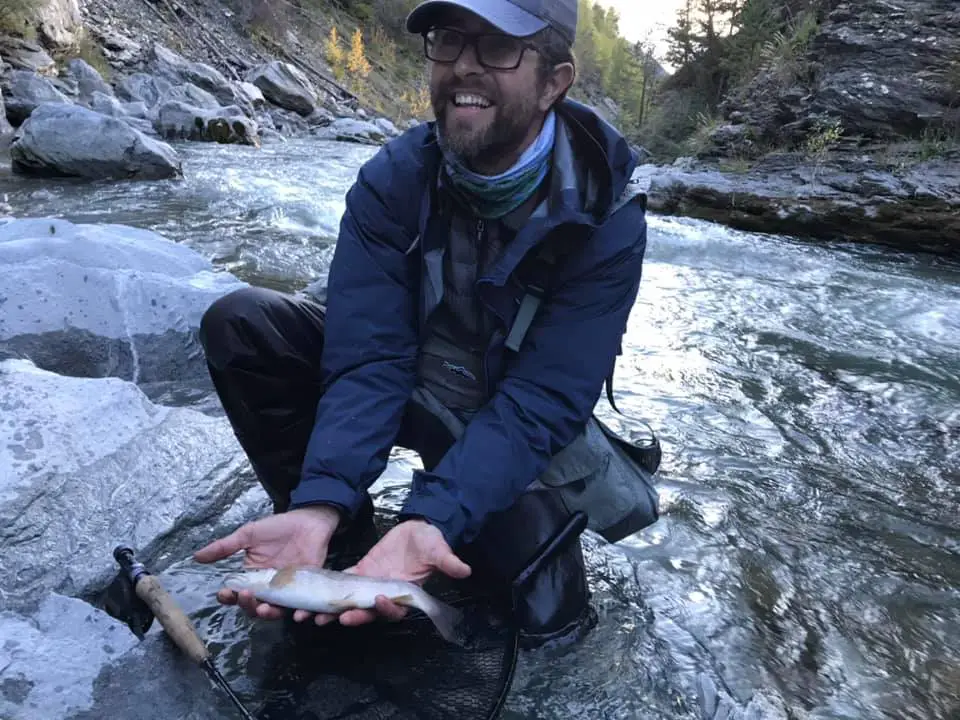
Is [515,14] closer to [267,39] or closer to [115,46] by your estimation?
[115,46]

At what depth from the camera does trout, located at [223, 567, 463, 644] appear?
5.47ft

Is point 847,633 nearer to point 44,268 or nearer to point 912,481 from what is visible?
point 912,481

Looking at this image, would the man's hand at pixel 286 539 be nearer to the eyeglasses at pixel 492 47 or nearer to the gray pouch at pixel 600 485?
the gray pouch at pixel 600 485

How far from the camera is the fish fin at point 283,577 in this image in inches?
66.1

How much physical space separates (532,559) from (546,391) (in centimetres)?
52

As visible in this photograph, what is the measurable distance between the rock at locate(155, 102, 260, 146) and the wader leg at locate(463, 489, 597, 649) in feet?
52.0

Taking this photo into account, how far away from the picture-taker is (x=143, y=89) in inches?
722

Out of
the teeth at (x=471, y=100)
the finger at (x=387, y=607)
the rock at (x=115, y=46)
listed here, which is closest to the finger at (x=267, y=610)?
the finger at (x=387, y=607)

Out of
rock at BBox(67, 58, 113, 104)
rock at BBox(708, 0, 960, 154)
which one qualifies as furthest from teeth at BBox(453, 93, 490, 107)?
rock at BBox(67, 58, 113, 104)

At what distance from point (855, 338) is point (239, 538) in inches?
228

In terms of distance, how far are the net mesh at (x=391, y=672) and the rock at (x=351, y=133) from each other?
21.2m

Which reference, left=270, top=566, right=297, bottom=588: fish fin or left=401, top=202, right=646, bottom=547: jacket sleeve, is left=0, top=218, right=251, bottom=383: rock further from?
left=270, top=566, right=297, bottom=588: fish fin

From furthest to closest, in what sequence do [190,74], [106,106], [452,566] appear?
[190,74], [106,106], [452,566]

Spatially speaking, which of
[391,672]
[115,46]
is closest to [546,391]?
[391,672]
